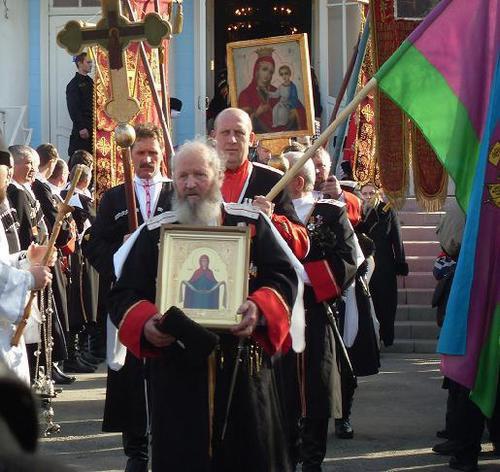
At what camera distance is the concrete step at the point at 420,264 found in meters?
14.7

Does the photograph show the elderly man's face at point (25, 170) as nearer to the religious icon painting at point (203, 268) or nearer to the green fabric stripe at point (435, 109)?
the green fabric stripe at point (435, 109)

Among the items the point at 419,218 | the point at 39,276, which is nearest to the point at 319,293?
the point at 39,276

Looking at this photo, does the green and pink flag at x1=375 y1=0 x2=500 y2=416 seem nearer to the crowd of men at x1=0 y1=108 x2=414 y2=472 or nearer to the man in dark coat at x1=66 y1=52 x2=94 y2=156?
the crowd of men at x1=0 y1=108 x2=414 y2=472

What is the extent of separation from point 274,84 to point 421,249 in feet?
24.3

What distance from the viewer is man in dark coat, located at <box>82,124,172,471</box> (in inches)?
247

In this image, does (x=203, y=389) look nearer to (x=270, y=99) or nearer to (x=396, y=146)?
(x=270, y=99)

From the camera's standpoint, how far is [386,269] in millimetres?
12672

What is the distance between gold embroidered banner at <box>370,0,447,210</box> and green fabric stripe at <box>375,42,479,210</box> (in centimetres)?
514

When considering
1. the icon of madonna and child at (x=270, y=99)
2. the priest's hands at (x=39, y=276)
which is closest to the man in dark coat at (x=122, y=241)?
the priest's hands at (x=39, y=276)

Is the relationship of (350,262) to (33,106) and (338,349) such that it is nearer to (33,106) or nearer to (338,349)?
(338,349)

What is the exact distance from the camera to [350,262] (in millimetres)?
6660

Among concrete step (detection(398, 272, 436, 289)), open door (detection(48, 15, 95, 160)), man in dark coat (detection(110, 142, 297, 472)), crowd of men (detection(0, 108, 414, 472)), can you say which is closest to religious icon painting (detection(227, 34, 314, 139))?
crowd of men (detection(0, 108, 414, 472))

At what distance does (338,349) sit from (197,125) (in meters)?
10.7

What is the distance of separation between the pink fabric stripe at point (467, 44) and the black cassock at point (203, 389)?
6.47 ft
